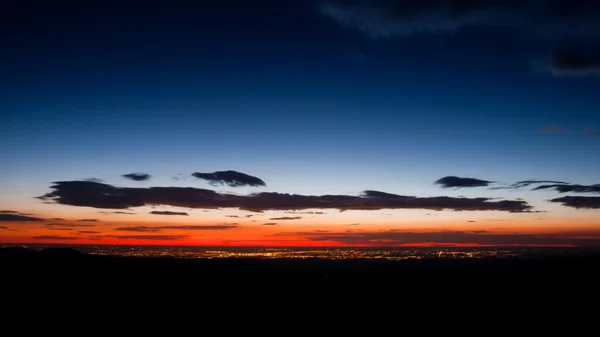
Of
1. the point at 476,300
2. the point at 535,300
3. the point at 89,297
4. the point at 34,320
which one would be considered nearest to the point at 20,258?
the point at 89,297

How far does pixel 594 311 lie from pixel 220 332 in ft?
149

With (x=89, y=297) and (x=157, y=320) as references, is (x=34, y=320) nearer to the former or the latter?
(x=157, y=320)

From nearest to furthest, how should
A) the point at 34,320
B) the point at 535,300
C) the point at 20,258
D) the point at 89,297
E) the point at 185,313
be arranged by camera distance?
the point at 34,320, the point at 185,313, the point at 89,297, the point at 535,300, the point at 20,258

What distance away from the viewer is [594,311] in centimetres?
5156

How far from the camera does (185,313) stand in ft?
160

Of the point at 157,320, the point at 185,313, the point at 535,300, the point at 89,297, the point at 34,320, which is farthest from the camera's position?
the point at 535,300

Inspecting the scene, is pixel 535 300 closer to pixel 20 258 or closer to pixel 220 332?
pixel 220 332

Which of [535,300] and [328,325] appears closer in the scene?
[328,325]

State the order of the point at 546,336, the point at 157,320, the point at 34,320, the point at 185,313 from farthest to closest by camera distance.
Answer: the point at 185,313 → the point at 157,320 → the point at 34,320 → the point at 546,336

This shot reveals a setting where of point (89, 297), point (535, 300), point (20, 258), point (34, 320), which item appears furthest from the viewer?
point (20, 258)

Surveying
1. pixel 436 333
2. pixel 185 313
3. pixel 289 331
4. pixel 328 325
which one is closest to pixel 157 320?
pixel 185 313

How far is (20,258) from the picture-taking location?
348 feet

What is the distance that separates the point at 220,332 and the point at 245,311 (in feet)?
46.3

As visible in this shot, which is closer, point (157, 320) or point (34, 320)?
point (34, 320)
